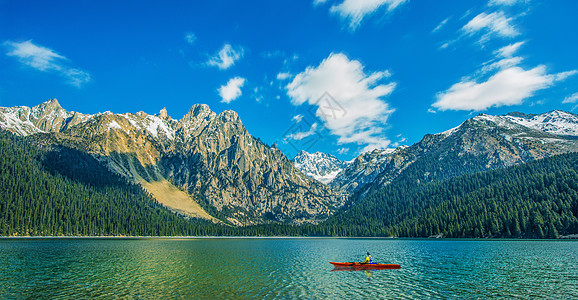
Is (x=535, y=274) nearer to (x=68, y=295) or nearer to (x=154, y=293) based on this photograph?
(x=154, y=293)

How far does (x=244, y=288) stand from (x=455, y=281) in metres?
32.1

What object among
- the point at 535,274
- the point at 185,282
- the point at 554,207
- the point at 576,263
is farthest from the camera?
the point at 554,207

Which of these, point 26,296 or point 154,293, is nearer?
point 26,296

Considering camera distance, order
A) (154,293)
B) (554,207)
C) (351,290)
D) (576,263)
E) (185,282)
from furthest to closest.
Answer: (554,207)
(576,263)
(185,282)
(351,290)
(154,293)

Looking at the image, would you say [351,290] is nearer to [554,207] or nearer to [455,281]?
[455,281]

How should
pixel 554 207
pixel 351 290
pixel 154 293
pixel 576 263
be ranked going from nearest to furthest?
pixel 154 293, pixel 351 290, pixel 576 263, pixel 554 207

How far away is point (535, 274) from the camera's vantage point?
167 feet

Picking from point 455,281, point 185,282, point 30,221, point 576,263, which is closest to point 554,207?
point 576,263

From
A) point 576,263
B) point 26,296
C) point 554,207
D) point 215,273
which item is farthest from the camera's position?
point 554,207

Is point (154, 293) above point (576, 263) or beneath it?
above

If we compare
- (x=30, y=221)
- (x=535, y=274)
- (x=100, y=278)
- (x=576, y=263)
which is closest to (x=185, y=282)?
(x=100, y=278)

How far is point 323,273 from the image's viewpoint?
5706cm

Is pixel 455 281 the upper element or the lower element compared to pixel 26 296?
lower

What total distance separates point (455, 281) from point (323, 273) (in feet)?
72.1
